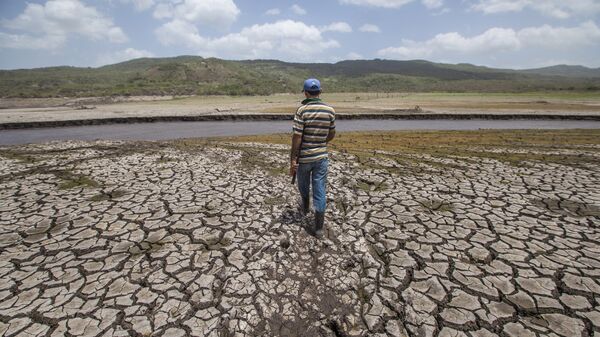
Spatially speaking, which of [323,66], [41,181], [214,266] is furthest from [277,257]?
[323,66]

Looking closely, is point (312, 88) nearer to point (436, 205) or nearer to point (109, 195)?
point (436, 205)

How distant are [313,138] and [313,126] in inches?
7.1

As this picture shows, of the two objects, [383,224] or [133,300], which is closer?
[133,300]

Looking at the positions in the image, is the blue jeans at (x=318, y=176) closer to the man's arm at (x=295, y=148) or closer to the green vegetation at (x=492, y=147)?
the man's arm at (x=295, y=148)

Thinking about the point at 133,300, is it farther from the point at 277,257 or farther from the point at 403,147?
the point at 403,147

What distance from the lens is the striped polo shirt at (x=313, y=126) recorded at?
13.8ft

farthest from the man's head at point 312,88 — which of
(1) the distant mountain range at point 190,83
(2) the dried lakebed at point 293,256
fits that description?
(1) the distant mountain range at point 190,83

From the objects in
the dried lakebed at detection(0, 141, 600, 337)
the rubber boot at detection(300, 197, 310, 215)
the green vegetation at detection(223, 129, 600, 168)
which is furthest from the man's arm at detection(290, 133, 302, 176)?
the green vegetation at detection(223, 129, 600, 168)

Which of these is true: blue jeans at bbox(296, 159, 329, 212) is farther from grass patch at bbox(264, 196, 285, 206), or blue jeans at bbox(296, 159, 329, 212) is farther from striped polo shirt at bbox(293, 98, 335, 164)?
grass patch at bbox(264, 196, 285, 206)

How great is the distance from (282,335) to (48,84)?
358 ft

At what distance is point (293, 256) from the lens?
4.42 metres

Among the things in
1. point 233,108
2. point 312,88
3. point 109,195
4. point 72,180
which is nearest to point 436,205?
point 312,88

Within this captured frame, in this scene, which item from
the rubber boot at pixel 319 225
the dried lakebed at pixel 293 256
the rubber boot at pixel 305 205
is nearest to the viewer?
the dried lakebed at pixel 293 256

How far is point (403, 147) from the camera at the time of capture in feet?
40.5
